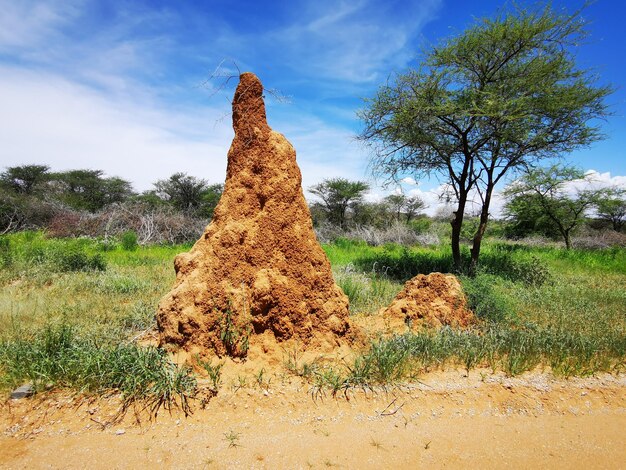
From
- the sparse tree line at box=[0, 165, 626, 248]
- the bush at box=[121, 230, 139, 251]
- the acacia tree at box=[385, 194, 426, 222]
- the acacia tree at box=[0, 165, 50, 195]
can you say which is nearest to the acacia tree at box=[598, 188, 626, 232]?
the sparse tree line at box=[0, 165, 626, 248]

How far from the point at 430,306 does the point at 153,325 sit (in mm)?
3645

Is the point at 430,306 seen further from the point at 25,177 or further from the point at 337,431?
the point at 25,177

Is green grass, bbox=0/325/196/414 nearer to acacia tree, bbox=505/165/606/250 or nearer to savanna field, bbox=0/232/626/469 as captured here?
savanna field, bbox=0/232/626/469

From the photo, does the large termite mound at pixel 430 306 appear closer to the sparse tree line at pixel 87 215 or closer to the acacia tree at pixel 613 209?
the sparse tree line at pixel 87 215

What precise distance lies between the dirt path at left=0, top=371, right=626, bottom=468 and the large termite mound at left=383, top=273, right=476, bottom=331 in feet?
4.93

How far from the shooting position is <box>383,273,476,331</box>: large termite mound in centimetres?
485

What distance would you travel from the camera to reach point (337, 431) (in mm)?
→ 2727

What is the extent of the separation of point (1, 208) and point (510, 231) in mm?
26922

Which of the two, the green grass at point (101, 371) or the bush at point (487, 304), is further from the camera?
the bush at point (487, 304)

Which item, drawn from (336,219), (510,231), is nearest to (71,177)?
(336,219)

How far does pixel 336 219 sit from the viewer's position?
22422mm

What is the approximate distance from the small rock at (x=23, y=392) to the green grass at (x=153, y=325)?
75 millimetres

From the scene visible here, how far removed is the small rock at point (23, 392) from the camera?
2.87 meters

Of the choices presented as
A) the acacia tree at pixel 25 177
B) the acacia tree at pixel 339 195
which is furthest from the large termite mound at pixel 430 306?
the acacia tree at pixel 25 177
